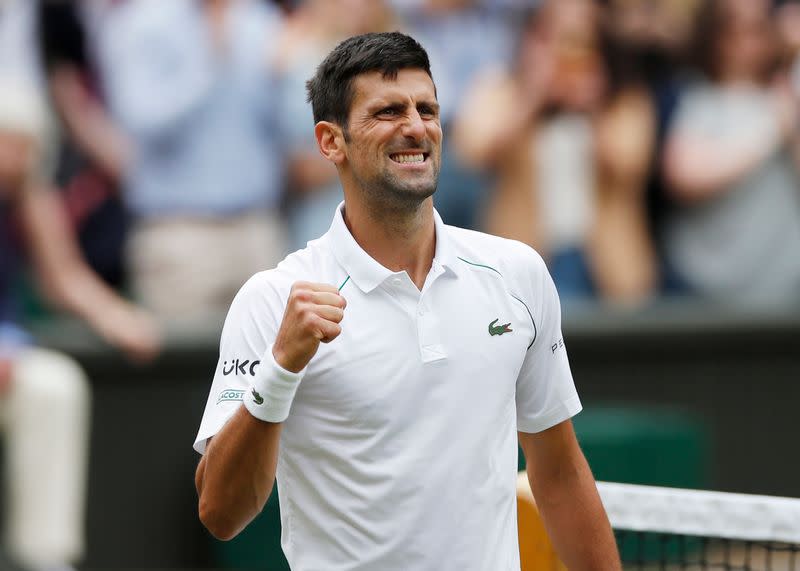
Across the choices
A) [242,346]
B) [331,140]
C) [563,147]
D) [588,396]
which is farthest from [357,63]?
[588,396]

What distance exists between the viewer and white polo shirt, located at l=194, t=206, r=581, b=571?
309 centimetres

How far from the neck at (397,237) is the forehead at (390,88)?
0.23m

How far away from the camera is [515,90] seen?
313 inches

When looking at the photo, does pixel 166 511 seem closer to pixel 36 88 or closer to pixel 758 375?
pixel 36 88

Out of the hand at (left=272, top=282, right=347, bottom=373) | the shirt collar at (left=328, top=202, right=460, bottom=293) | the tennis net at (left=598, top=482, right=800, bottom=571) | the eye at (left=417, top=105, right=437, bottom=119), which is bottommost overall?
the tennis net at (left=598, top=482, right=800, bottom=571)

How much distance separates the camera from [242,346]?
3.15m

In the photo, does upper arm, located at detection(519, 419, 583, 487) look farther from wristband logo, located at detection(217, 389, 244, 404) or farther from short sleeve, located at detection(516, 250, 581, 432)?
wristband logo, located at detection(217, 389, 244, 404)

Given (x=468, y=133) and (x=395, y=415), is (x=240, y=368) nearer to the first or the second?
(x=395, y=415)

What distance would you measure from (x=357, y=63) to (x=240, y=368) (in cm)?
68

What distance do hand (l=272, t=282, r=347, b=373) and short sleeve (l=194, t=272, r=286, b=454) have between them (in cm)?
18

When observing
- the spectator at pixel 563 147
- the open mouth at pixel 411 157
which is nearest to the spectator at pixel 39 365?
the spectator at pixel 563 147

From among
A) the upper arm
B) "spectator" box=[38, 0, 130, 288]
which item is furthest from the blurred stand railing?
the upper arm

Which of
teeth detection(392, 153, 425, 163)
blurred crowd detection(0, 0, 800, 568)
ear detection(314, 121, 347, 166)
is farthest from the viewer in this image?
blurred crowd detection(0, 0, 800, 568)

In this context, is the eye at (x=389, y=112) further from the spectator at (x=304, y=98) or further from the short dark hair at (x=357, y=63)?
the spectator at (x=304, y=98)
